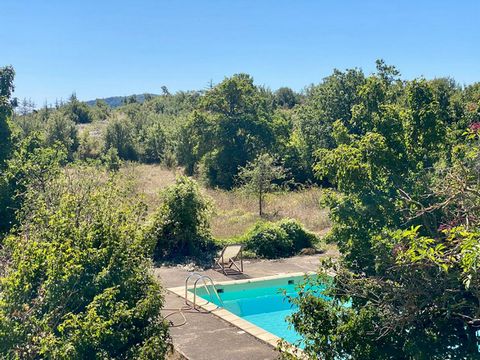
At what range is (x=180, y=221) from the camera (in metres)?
15.9

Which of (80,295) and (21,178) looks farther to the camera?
(21,178)

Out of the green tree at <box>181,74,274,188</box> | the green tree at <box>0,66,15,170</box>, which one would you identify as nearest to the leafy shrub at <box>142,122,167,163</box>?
the green tree at <box>181,74,274,188</box>

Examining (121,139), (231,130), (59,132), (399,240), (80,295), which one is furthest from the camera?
(121,139)

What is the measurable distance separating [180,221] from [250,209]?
7.30 meters

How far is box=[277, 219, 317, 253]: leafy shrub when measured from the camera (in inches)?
668

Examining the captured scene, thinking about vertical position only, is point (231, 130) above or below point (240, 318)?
above

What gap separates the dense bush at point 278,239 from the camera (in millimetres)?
16484

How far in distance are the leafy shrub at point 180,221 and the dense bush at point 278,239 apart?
1888 millimetres

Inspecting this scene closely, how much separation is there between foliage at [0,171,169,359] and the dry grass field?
10.7 metres

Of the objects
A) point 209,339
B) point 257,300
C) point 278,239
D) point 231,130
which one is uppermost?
point 231,130

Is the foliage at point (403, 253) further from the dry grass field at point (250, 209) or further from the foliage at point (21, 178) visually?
the dry grass field at point (250, 209)

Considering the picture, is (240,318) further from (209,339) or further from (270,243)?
(270,243)

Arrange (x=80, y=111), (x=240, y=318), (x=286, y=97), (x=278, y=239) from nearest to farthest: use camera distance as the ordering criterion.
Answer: (x=240, y=318), (x=278, y=239), (x=80, y=111), (x=286, y=97)

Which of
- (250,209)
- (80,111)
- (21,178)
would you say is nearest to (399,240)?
(21,178)
